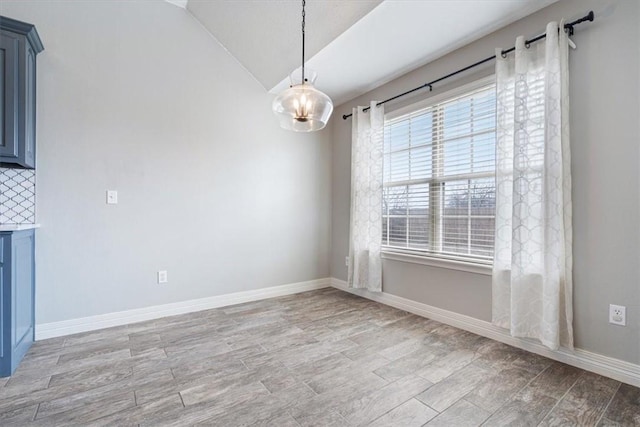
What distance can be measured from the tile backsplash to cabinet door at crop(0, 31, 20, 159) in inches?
15.3

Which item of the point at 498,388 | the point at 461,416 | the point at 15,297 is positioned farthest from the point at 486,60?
the point at 15,297

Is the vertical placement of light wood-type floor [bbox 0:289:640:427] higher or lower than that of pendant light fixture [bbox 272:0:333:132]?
lower

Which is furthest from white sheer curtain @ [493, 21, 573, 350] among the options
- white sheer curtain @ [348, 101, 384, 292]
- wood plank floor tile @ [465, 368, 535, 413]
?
white sheer curtain @ [348, 101, 384, 292]

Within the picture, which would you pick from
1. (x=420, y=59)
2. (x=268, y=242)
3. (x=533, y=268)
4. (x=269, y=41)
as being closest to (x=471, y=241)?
(x=533, y=268)

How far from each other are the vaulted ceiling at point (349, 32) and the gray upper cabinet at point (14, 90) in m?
1.48

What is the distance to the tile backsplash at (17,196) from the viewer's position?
2.33 m

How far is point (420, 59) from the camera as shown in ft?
9.68

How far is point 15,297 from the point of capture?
2.00m

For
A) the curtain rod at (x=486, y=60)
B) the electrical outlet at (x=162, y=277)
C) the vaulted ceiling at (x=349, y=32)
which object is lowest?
the electrical outlet at (x=162, y=277)

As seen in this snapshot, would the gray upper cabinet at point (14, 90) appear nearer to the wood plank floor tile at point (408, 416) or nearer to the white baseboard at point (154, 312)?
the white baseboard at point (154, 312)

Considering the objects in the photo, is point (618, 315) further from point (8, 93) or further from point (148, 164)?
point (8, 93)

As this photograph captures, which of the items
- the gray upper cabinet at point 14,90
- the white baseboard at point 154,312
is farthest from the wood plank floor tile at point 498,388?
the gray upper cabinet at point 14,90

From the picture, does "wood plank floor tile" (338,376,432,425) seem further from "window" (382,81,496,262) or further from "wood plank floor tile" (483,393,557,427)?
"window" (382,81,496,262)

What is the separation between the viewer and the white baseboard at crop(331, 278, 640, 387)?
1.84 meters
